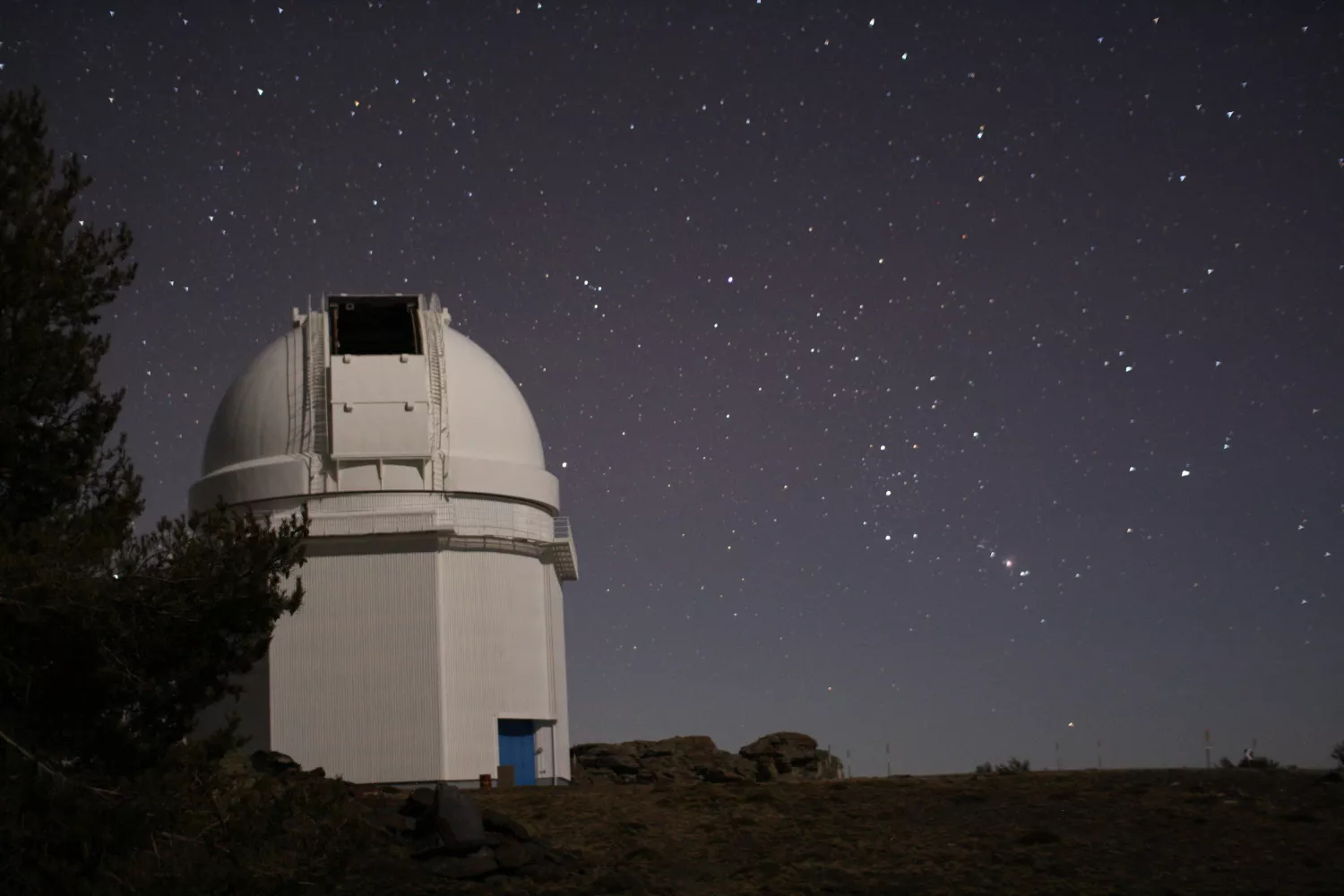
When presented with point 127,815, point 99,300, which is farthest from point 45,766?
point 99,300

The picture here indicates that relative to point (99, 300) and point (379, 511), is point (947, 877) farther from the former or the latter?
point (379, 511)

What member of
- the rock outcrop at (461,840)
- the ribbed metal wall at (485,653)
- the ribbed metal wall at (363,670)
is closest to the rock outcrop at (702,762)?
the ribbed metal wall at (485,653)

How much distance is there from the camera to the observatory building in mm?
25938

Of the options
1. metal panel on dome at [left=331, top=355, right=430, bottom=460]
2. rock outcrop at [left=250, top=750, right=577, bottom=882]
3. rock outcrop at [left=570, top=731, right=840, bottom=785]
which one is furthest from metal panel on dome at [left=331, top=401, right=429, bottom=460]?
rock outcrop at [left=250, top=750, right=577, bottom=882]

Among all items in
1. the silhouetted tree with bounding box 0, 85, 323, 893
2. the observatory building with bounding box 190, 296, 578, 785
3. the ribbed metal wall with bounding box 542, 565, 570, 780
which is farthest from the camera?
the ribbed metal wall with bounding box 542, 565, 570, 780

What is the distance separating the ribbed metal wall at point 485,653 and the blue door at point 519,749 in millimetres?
305

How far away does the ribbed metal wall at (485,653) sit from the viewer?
26.3 m

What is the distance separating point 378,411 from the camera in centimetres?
2698

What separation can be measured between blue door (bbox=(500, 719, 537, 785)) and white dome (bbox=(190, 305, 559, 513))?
4283 mm

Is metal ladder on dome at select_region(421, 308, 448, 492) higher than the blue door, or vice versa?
metal ladder on dome at select_region(421, 308, 448, 492)

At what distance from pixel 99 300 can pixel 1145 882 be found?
11.2m

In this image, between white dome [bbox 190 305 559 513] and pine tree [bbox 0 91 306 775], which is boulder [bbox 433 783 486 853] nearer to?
pine tree [bbox 0 91 306 775]

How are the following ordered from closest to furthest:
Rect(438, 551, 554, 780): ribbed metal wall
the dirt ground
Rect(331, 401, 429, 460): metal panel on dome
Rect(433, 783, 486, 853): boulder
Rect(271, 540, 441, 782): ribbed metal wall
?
the dirt ground
Rect(433, 783, 486, 853): boulder
Rect(271, 540, 441, 782): ribbed metal wall
Rect(438, 551, 554, 780): ribbed metal wall
Rect(331, 401, 429, 460): metal panel on dome

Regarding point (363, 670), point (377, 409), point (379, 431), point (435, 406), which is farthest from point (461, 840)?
point (435, 406)
